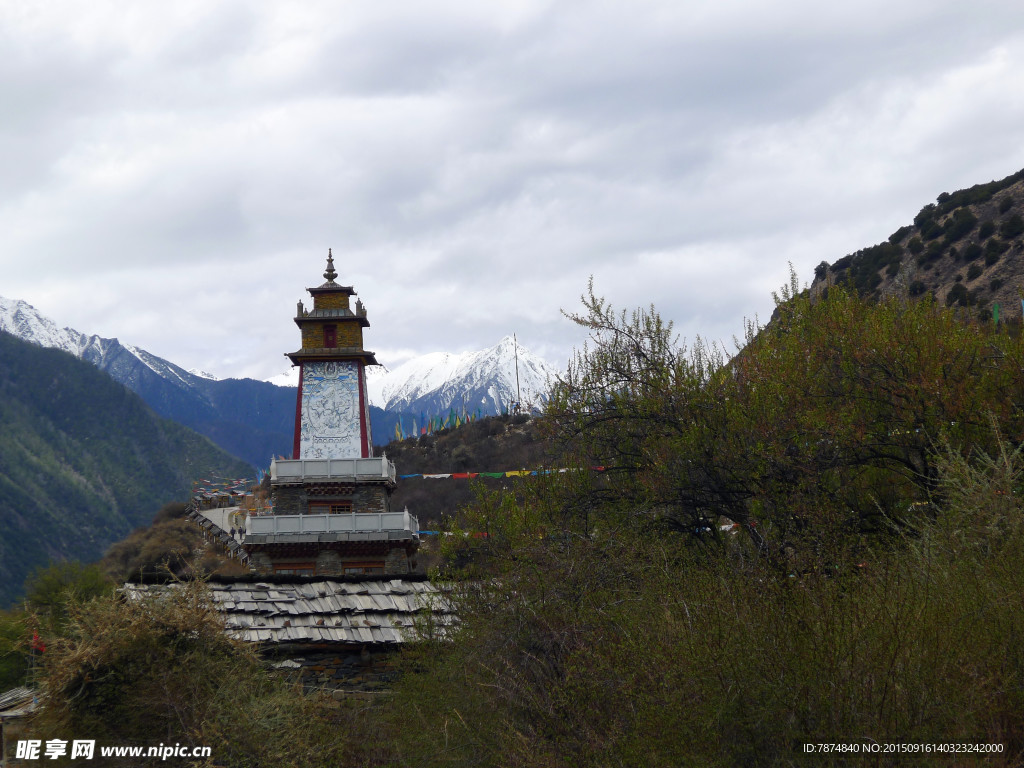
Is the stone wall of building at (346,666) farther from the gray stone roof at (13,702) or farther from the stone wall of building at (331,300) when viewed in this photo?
the stone wall of building at (331,300)

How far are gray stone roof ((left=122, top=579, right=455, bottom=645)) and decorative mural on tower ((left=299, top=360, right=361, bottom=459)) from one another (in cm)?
2182

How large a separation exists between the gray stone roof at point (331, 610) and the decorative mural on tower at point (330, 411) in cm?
2182

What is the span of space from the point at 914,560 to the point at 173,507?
85.8 meters

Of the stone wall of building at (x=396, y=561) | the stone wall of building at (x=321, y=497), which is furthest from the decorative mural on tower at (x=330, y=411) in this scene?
the stone wall of building at (x=396, y=561)

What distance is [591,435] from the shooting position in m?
15.1

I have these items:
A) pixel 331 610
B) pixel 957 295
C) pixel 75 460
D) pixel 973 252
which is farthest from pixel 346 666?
pixel 75 460

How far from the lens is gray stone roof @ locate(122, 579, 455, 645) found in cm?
1316

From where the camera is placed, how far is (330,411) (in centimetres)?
3697

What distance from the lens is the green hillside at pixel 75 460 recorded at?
356 feet

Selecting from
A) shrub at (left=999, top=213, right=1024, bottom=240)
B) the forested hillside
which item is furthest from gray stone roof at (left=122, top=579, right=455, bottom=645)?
shrub at (left=999, top=213, right=1024, bottom=240)

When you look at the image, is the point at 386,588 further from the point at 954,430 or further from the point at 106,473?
the point at 106,473

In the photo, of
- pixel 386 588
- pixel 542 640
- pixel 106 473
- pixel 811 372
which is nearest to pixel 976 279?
pixel 811 372

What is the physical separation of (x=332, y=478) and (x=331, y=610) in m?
22.1

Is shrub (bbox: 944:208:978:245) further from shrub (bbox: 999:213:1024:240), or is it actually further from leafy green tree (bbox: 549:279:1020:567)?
leafy green tree (bbox: 549:279:1020:567)
